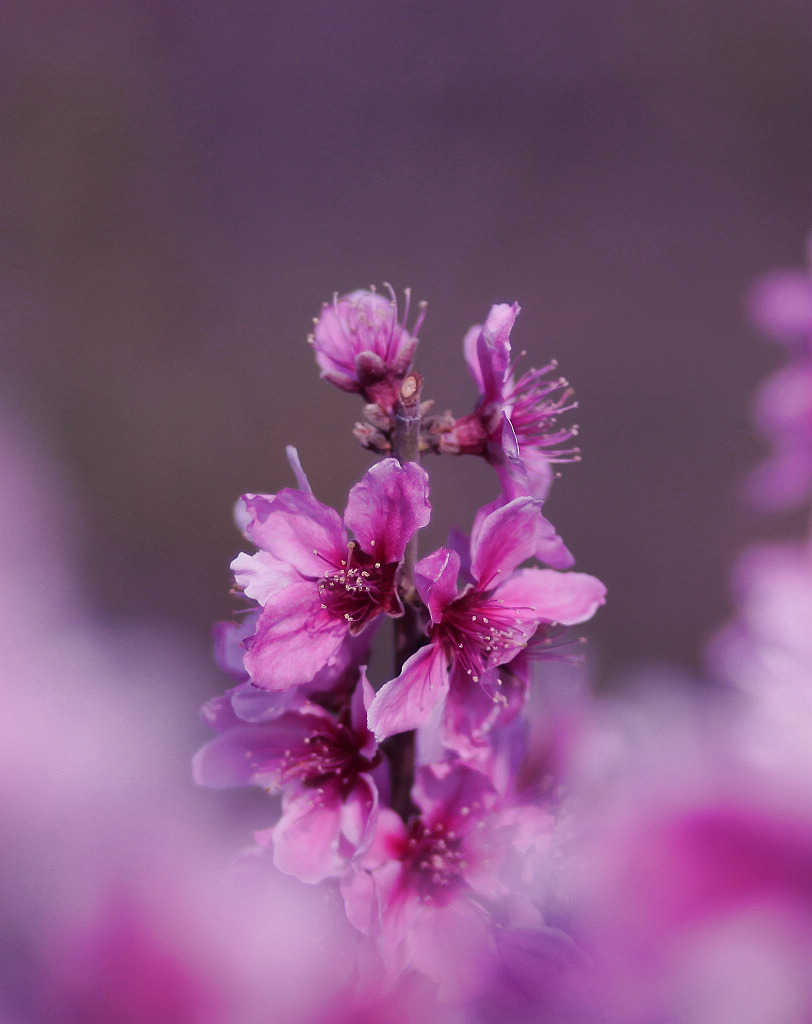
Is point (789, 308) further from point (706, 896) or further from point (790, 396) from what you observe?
point (706, 896)

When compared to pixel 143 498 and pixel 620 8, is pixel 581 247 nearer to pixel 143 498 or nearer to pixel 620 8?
pixel 620 8

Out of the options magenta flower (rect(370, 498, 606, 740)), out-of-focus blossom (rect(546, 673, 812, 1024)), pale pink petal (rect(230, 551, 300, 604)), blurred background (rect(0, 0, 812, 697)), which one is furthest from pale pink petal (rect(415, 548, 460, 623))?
blurred background (rect(0, 0, 812, 697))

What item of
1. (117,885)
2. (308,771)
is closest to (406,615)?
(308,771)

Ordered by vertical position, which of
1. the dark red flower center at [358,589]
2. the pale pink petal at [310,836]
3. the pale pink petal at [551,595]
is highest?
the dark red flower center at [358,589]

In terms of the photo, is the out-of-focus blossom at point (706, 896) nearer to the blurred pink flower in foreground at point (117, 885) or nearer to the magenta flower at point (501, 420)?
the blurred pink flower in foreground at point (117, 885)

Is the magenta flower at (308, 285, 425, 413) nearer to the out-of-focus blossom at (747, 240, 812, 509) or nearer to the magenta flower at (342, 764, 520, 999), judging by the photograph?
the magenta flower at (342, 764, 520, 999)

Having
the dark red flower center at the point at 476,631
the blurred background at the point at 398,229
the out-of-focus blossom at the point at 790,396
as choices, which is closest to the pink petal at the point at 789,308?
the out-of-focus blossom at the point at 790,396

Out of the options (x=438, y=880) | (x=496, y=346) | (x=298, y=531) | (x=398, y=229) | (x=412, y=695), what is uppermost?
(x=398, y=229)
